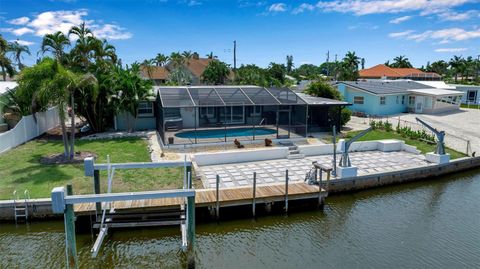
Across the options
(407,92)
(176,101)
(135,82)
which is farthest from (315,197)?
(407,92)

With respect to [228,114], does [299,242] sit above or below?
below

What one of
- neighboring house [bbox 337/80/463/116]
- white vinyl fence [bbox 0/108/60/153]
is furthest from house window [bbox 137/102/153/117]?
neighboring house [bbox 337/80/463/116]

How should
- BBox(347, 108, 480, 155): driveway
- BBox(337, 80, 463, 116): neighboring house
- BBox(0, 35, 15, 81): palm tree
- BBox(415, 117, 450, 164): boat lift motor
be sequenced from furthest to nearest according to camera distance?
BBox(337, 80, 463, 116): neighboring house
BBox(0, 35, 15, 81): palm tree
BBox(347, 108, 480, 155): driveway
BBox(415, 117, 450, 164): boat lift motor

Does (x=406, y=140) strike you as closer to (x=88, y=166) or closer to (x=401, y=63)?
(x=88, y=166)

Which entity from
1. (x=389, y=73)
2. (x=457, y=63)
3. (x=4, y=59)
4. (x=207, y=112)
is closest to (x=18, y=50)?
(x=4, y=59)

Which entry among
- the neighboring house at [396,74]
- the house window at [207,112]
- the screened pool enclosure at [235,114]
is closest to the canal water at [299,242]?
the screened pool enclosure at [235,114]

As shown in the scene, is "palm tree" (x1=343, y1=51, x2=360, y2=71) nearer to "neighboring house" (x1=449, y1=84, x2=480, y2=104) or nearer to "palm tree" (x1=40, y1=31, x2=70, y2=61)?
"neighboring house" (x1=449, y1=84, x2=480, y2=104)
